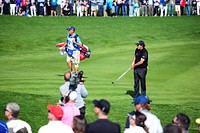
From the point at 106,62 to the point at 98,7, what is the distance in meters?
21.2

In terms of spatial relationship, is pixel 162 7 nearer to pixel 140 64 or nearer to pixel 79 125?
pixel 140 64

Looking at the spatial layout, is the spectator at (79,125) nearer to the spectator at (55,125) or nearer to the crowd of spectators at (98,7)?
the spectator at (55,125)

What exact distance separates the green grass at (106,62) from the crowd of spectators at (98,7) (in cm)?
141

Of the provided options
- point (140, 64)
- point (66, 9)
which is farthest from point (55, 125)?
point (66, 9)

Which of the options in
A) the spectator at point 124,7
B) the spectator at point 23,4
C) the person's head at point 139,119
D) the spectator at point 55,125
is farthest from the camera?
the spectator at point 124,7

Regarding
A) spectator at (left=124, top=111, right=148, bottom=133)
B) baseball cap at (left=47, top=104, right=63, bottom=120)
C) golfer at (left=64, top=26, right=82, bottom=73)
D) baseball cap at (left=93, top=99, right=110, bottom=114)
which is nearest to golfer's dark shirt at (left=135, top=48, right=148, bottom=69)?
golfer at (left=64, top=26, right=82, bottom=73)

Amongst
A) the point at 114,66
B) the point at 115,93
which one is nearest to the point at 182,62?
the point at 114,66

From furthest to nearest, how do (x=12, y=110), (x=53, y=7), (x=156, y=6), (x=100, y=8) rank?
(x=156, y=6) < (x=100, y=8) < (x=53, y=7) < (x=12, y=110)

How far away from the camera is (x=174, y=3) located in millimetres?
56844

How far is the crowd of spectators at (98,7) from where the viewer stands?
52594mm

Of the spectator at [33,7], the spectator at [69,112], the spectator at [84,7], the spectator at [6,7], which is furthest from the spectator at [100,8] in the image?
the spectator at [69,112]

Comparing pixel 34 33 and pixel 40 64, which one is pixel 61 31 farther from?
pixel 40 64

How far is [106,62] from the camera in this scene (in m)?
33.7

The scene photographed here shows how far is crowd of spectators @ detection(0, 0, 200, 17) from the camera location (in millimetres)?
52594
